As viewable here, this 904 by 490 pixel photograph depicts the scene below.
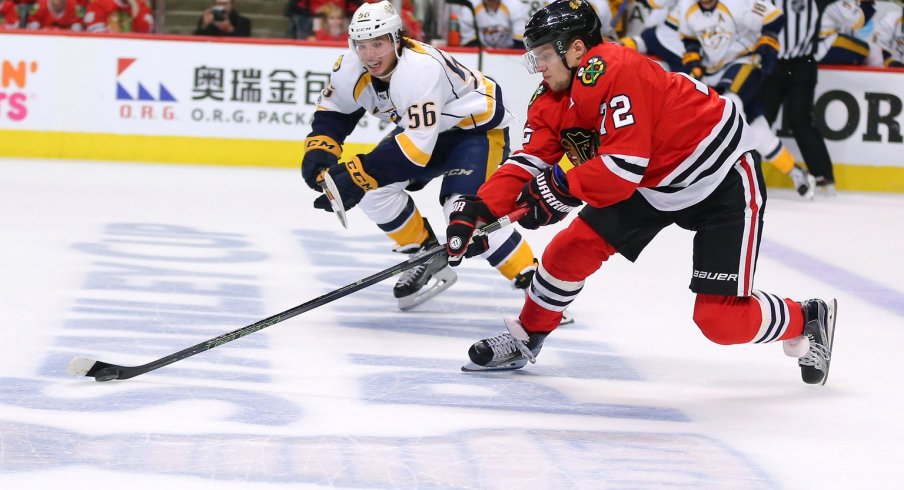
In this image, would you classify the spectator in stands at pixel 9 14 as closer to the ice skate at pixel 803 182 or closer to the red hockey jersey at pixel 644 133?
the ice skate at pixel 803 182

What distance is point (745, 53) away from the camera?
8070 millimetres

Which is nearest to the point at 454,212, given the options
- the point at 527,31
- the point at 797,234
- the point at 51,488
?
the point at 527,31

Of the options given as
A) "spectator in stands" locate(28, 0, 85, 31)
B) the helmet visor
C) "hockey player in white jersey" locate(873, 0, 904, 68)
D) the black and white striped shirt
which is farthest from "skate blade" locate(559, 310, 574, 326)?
"hockey player in white jersey" locate(873, 0, 904, 68)

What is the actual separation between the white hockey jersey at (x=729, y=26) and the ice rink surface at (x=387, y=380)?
Result: 2.52m

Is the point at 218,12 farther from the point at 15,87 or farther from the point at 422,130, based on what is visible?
Answer: the point at 422,130

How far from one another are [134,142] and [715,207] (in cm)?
580

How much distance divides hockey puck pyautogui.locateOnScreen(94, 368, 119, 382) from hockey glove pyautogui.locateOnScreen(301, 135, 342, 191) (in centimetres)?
112

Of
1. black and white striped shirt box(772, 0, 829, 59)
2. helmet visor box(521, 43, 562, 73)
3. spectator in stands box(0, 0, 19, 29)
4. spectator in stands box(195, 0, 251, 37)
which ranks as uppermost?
helmet visor box(521, 43, 562, 73)

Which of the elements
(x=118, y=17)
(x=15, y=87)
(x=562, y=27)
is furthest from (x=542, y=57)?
(x=118, y=17)

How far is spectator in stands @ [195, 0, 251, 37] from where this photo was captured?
27.7 ft

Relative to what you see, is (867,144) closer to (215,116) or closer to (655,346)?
(215,116)

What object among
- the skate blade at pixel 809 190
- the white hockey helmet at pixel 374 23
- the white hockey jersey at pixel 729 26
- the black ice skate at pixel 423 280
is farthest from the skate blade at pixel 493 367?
the white hockey jersey at pixel 729 26

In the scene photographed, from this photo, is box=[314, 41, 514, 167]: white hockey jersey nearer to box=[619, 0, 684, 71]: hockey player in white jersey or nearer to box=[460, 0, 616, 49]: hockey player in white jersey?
box=[619, 0, 684, 71]: hockey player in white jersey

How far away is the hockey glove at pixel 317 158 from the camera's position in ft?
13.6
